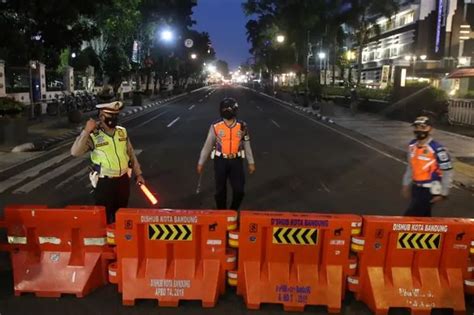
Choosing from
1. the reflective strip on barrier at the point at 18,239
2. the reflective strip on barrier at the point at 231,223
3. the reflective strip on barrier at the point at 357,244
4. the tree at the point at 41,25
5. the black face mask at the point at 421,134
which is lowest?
the reflective strip on barrier at the point at 18,239

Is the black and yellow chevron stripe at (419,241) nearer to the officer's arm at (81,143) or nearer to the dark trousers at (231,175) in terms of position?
the dark trousers at (231,175)

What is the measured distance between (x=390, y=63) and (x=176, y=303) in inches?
2665

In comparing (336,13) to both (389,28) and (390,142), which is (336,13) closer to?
(390,142)

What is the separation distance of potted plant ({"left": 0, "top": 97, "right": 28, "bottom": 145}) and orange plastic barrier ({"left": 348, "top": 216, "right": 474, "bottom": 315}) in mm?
12613

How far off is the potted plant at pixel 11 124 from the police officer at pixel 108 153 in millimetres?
10356

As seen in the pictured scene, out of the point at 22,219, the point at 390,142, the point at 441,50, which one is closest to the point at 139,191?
the point at 22,219

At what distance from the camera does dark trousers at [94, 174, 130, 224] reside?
5.47 meters

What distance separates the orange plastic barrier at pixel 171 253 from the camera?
473 centimetres

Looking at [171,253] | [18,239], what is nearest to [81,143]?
[18,239]

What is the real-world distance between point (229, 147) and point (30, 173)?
21.5ft

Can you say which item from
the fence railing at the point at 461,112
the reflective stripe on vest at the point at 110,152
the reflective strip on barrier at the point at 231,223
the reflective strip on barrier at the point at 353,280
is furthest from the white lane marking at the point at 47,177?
the fence railing at the point at 461,112

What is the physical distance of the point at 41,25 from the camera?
51.6 feet

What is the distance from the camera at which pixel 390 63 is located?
67.4 metres

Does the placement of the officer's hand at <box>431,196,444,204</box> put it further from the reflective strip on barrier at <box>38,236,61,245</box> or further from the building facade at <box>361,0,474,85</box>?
the building facade at <box>361,0,474,85</box>
